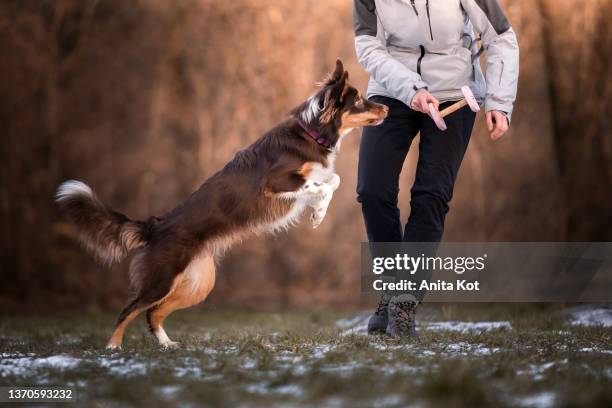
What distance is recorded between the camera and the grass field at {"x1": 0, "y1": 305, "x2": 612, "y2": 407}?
8.18ft

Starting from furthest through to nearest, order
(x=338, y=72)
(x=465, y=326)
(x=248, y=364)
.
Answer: (x=465, y=326)
(x=338, y=72)
(x=248, y=364)

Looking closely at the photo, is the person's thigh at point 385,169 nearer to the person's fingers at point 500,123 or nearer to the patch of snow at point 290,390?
the person's fingers at point 500,123

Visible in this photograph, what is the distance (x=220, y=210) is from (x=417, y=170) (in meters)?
1.19

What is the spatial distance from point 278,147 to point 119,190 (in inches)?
202

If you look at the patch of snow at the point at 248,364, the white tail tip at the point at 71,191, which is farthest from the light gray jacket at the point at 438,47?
the white tail tip at the point at 71,191

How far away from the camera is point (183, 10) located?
30.8 ft

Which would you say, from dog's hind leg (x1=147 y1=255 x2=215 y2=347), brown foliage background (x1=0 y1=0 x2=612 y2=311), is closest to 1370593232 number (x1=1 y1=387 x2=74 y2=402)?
dog's hind leg (x1=147 y1=255 x2=215 y2=347)

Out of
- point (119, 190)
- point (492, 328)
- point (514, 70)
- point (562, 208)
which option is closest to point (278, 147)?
point (514, 70)

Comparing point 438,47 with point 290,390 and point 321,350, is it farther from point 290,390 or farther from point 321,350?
point 290,390

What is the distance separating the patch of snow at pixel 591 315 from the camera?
565 cm

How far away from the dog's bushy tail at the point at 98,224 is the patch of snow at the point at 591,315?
319cm

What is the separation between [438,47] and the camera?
14.1 feet

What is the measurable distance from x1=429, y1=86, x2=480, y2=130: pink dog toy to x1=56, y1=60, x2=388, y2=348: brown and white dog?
0.39 metres

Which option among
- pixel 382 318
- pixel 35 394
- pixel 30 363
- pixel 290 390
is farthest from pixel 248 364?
pixel 382 318
